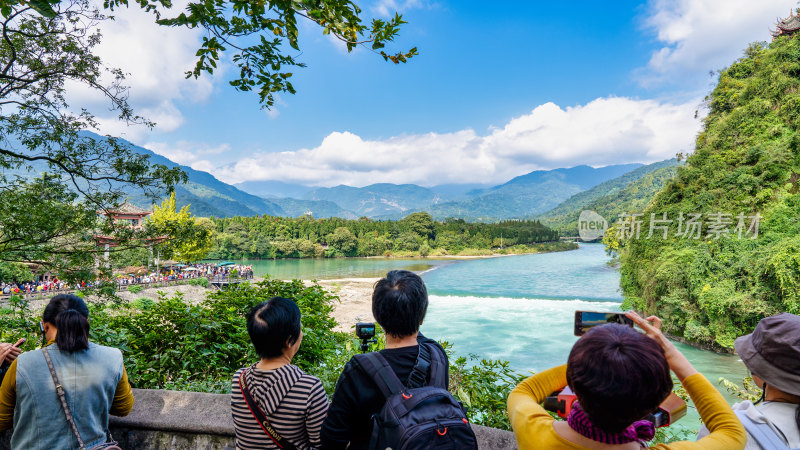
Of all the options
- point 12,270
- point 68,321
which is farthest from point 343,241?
point 68,321

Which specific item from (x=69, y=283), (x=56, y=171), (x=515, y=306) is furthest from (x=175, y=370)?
(x=515, y=306)

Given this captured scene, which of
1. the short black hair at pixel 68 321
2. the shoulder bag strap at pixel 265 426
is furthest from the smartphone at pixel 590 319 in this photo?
the short black hair at pixel 68 321

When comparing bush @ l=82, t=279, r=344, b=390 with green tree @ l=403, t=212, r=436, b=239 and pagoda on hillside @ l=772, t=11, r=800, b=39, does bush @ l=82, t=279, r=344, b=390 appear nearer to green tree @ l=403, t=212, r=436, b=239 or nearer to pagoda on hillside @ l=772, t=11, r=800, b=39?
pagoda on hillside @ l=772, t=11, r=800, b=39

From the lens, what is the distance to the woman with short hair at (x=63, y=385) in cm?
156

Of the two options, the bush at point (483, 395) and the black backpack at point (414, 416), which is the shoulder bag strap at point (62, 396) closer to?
the black backpack at point (414, 416)

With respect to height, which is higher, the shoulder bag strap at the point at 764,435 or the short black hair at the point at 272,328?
the short black hair at the point at 272,328

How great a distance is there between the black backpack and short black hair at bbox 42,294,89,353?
3.99 feet

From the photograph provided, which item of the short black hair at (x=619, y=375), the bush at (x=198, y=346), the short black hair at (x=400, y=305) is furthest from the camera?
the bush at (x=198, y=346)

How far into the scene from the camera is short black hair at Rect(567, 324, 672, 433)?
0.81m

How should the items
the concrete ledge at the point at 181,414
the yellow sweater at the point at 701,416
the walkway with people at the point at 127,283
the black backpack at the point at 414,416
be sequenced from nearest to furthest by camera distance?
the yellow sweater at the point at 701,416
the black backpack at the point at 414,416
the concrete ledge at the point at 181,414
the walkway with people at the point at 127,283

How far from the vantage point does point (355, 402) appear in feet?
3.91

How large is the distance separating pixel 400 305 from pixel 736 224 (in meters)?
17.5

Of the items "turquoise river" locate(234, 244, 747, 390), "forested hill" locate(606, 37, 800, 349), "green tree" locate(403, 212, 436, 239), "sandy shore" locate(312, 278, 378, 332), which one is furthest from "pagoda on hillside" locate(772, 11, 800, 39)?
"green tree" locate(403, 212, 436, 239)

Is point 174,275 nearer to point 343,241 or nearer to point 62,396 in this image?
point 343,241
